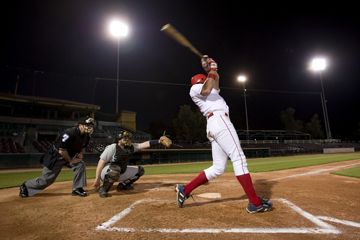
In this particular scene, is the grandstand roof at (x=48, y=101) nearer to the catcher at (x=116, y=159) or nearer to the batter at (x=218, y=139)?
the catcher at (x=116, y=159)

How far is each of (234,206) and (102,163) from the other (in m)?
2.78

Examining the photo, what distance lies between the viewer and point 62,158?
15.6 ft

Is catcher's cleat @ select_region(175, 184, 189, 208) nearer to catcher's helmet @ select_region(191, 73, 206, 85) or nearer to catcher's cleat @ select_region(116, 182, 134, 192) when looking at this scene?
catcher's helmet @ select_region(191, 73, 206, 85)

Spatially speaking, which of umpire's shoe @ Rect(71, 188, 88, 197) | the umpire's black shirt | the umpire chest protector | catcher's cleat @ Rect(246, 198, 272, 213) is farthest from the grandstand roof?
catcher's cleat @ Rect(246, 198, 272, 213)

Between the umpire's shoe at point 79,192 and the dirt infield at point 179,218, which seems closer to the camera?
the dirt infield at point 179,218

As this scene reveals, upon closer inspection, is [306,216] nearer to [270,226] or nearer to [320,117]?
[270,226]

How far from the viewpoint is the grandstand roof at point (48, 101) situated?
30.3 metres

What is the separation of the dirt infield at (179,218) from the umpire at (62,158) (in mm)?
394

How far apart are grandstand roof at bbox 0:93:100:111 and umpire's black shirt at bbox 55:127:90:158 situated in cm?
3122

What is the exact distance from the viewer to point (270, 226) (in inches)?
104

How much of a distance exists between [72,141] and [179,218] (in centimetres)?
277

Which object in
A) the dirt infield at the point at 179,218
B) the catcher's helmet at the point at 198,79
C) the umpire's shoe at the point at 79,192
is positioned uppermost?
the catcher's helmet at the point at 198,79

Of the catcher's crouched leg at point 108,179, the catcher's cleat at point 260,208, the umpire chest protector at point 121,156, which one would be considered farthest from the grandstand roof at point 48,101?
the catcher's cleat at point 260,208

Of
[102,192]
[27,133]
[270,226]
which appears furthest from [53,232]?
[27,133]
